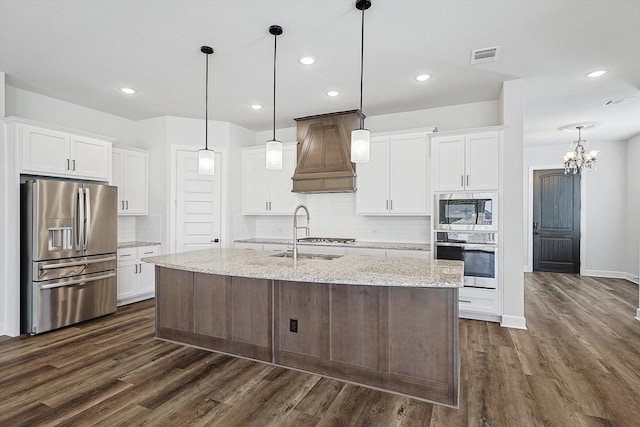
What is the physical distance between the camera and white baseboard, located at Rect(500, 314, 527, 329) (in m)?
3.83

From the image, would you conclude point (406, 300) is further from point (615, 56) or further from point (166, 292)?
point (615, 56)

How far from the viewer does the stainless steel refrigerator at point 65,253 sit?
3621 millimetres

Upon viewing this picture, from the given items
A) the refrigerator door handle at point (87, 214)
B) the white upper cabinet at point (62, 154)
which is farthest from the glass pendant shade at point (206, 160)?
the white upper cabinet at point (62, 154)

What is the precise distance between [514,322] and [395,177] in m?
2.27

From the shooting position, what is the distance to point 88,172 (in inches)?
167

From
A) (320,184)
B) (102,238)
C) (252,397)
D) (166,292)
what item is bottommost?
(252,397)

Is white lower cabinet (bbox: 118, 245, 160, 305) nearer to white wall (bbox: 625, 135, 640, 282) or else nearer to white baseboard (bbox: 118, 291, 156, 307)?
white baseboard (bbox: 118, 291, 156, 307)

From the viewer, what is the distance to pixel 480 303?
402 cm

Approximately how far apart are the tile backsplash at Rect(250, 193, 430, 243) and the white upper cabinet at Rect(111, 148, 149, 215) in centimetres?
155

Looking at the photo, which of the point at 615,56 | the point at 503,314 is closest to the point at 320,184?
the point at 503,314

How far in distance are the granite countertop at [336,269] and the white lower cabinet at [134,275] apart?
6.31 ft

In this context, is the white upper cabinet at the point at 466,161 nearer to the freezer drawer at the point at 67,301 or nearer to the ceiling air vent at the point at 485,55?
the ceiling air vent at the point at 485,55

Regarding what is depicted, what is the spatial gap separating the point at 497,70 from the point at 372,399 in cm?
342

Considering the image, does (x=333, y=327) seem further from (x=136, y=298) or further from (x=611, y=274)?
(x=611, y=274)
